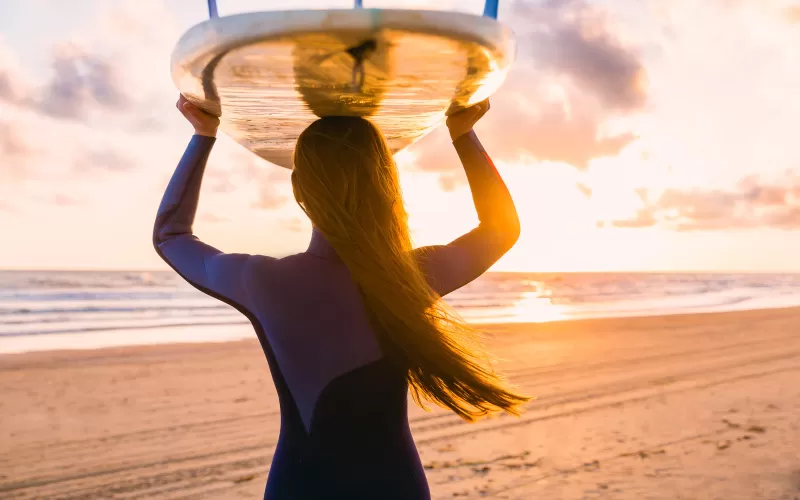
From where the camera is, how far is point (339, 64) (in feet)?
4.14

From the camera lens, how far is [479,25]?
1243 mm

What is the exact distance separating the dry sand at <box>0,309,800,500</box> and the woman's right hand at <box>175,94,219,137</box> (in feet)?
10.9

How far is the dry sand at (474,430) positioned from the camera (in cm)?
446

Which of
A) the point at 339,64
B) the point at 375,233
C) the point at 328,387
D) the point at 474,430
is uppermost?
the point at 339,64

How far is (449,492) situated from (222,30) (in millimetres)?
3822

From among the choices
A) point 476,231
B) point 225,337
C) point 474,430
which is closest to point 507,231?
point 476,231

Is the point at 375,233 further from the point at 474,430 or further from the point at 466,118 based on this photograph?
the point at 474,430

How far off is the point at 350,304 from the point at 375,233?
6.7 inches

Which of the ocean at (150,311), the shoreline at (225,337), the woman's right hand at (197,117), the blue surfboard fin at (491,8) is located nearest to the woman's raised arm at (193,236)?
the woman's right hand at (197,117)

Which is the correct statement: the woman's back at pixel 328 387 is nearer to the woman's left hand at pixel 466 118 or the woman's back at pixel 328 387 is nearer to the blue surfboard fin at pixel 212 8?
the woman's left hand at pixel 466 118

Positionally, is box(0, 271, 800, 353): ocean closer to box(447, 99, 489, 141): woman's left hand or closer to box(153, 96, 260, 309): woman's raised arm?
box(153, 96, 260, 309): woman's raised arm

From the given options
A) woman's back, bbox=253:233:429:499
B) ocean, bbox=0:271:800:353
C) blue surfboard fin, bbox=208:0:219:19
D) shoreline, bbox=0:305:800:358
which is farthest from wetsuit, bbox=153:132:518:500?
ocean, bbox=0:271:800:353

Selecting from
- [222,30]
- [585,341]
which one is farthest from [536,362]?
[222,30]

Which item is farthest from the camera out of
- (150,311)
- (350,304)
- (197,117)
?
(150,311)
